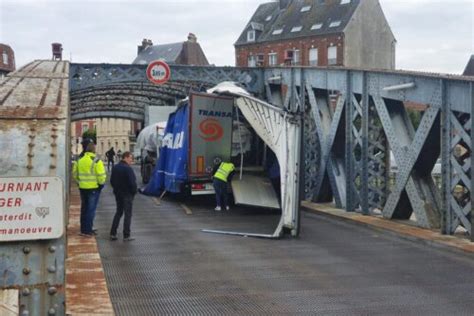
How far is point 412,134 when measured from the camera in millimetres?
12305

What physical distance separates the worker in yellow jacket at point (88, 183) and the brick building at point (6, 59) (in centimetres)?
6777

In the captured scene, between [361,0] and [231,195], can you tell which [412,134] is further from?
[361,0]

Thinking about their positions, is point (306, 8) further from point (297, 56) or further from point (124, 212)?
point (124, 212)

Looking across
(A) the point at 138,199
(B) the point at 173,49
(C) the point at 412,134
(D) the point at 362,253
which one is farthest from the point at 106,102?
(B) the point at 173,49

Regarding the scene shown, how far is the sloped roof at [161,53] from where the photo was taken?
7369 cm

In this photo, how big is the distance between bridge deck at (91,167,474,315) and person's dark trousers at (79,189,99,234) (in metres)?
0.49

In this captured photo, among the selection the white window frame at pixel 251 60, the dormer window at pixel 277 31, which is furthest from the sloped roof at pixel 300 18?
the white window frame at pixel 251 60

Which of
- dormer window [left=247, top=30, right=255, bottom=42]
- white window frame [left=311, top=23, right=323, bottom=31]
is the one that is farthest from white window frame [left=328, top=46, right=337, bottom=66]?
dormer window [left=247, top=30, right=255, bottom=42]

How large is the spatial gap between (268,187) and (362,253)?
A: 19.6 feet

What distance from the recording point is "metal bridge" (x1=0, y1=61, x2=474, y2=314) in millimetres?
3238

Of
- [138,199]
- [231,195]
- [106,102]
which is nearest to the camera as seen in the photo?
[231,195]

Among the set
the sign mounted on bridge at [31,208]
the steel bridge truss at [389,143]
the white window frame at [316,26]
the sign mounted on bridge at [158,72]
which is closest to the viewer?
the sign mounted on bridge at [31,208]

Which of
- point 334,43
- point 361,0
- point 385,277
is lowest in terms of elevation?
point 385,277

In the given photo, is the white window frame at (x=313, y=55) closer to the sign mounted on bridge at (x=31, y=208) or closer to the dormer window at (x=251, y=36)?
the dormer window at (x=251, y=36)
